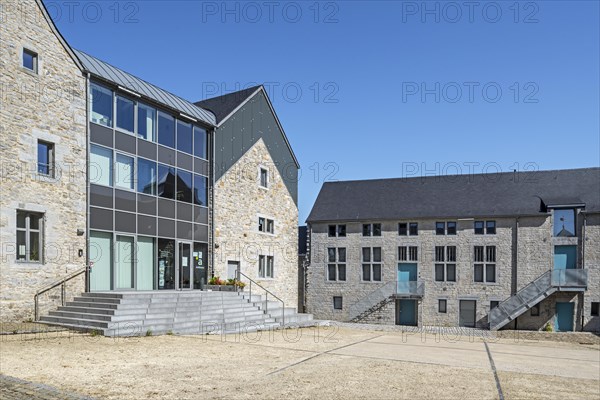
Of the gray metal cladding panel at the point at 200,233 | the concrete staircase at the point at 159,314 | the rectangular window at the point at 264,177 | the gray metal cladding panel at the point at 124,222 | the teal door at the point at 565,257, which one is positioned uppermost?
the rectangular window at the point at 264,177

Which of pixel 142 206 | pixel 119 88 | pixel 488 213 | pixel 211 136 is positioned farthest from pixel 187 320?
pixel 488 213

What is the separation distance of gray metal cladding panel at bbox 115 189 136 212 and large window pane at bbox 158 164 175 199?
1543 mm

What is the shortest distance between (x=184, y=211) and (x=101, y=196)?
4373 mm

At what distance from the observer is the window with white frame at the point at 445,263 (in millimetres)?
31594

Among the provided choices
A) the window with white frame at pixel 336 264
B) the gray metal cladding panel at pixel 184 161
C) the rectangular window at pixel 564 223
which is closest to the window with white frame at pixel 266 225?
the gray metal cladding panel at pixel 184 161

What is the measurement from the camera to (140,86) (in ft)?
63.4

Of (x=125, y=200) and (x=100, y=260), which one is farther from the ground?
(x=125, y=200)

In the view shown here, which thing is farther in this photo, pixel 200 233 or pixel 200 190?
pixel 200 190

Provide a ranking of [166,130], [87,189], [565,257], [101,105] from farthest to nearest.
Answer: [565,257]
[166,130]
[101,105]
[87,189]

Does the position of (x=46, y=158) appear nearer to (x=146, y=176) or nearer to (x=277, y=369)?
(x=146, y=176)

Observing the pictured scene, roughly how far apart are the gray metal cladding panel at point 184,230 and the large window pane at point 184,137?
3119 millimetres

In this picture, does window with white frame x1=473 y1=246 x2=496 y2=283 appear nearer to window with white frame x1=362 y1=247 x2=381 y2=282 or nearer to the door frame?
window with white frame x1=362 y1=247 x2=381 y2=282

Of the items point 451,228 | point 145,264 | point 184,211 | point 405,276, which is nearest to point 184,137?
point 184,211

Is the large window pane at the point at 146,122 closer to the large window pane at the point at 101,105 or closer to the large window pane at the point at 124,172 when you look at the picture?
the large window pane at the point at 124,172
